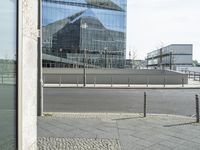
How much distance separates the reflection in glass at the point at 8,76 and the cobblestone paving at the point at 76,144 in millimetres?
2406

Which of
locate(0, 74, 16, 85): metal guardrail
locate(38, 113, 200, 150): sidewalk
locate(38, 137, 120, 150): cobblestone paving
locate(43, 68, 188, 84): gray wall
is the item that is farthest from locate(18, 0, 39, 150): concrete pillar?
locate(43, 68, 188, 84): gray wall

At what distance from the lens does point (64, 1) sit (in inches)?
2904

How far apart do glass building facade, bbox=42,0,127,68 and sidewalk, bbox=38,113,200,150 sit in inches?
2439

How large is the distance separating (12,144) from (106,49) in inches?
2809

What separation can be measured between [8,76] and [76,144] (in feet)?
10.2

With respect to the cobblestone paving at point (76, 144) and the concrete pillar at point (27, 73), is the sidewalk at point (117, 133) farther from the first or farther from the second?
the concrete pillar at point (27, 73)

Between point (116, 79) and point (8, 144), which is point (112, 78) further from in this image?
point (8, 144)

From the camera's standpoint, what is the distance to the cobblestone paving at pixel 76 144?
242 inches

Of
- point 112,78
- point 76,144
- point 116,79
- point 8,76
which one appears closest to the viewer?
point 8,76

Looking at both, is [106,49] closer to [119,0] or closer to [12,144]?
[119,0]

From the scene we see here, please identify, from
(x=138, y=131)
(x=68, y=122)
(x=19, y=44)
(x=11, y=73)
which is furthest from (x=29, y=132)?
(x=68, y=122)

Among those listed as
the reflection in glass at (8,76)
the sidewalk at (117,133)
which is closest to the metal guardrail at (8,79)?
the reflection in glass at (8,76)

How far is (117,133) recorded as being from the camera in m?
7.56

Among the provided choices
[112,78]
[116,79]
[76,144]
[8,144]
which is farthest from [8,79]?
[116,79]
